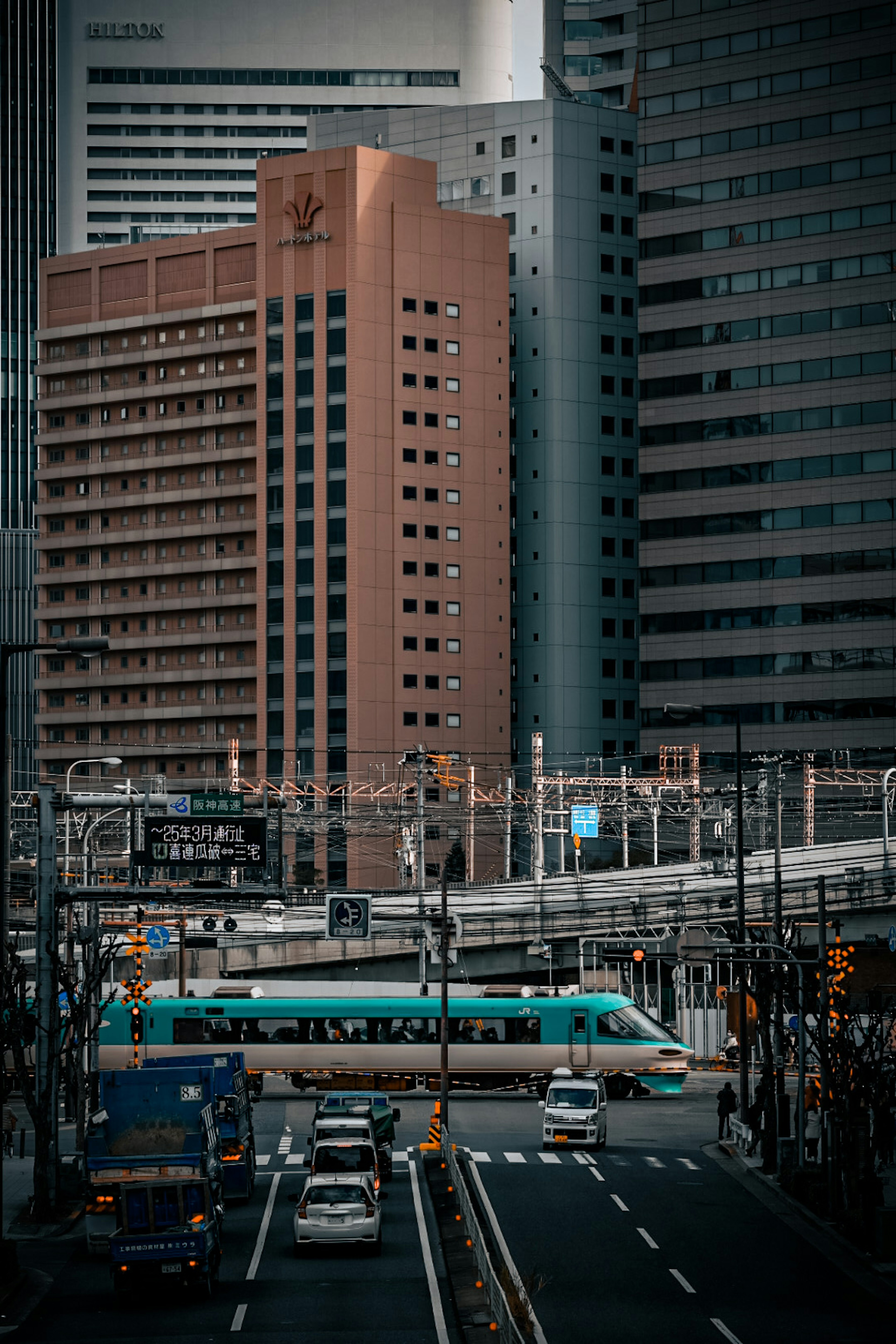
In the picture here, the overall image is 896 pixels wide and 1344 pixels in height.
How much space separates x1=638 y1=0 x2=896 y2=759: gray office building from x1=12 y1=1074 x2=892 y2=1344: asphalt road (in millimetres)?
70829

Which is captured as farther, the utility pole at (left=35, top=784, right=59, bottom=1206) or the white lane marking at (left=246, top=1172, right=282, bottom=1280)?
the utility pole at (left=35, top=784, right=59, bottom=1206)

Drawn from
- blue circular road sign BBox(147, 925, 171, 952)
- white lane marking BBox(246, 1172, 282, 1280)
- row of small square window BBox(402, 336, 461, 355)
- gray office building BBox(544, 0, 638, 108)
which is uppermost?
gray office building BBox(544, 0, 638, 108)

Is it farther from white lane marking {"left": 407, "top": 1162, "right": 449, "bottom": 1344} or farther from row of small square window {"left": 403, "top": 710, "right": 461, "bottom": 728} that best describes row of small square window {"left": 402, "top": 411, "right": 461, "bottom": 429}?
white lane marking {"left": 407, "top": 1162, "right": 449, "bottom": 1344}

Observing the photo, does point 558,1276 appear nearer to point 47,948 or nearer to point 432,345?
point 47,948

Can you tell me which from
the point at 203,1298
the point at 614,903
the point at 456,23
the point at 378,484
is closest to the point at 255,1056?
the point at 614,903

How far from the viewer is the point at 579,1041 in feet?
207

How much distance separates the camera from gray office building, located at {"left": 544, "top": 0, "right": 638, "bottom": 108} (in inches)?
6599

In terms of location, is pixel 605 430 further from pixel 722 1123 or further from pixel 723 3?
pixel 722 1123

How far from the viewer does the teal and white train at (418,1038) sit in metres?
63.3

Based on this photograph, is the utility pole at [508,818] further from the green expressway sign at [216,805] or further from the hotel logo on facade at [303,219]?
the hotel logo on facade at [303,219]

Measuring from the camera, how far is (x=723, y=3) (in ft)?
389

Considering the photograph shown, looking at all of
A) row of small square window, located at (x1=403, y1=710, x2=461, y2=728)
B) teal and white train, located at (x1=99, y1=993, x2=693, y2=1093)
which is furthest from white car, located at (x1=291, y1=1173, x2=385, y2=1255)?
row of small square window, located at (x1=403, y1=710, x2=461, y2=728)

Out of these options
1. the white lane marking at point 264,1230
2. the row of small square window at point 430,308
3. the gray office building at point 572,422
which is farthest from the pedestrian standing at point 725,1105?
the row of small square window at point 430,308

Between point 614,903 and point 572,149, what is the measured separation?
7889 cm
